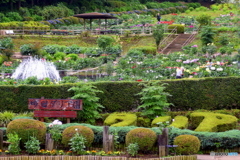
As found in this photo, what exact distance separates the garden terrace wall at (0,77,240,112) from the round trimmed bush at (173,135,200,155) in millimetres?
4769

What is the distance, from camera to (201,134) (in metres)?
12.8

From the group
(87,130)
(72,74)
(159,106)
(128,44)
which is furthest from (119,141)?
(128,44)

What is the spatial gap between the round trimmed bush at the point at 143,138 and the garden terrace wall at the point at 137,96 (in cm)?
462

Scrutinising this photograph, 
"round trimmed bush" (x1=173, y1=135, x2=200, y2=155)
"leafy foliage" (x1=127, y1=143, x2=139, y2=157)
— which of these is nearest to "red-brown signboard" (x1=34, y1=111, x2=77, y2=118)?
"leafy foliage" (x1=127, y1=143, x2=139, y2=157)

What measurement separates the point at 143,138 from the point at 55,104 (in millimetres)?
4380

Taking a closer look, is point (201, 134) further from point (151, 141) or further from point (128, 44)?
point (128, 44)

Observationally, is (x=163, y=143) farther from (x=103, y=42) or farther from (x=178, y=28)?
(x=178, y=28)

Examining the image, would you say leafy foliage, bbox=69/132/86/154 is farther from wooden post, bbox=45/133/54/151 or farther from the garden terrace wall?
the garden terrace wall

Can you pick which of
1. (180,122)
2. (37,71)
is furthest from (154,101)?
(37,71)

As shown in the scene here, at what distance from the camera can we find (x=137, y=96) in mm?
17234

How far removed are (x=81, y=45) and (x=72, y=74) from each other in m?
9.84

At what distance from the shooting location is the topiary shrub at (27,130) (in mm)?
12820

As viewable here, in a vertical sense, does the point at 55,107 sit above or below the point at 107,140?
above

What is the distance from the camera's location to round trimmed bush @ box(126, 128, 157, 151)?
1233 cm
